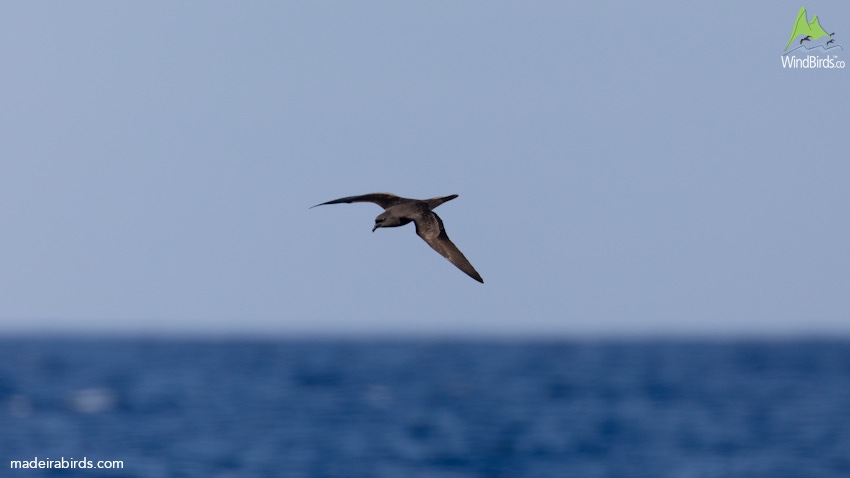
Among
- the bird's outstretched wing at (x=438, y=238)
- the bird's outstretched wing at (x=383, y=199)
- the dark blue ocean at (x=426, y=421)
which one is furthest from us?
the dark blue ocean at (x=426, y=421)

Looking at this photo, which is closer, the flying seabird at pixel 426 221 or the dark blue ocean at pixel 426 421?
the flying seabird at pixel 426 221

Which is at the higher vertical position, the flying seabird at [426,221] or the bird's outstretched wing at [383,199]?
the bird's outstretched wing at [383,199]

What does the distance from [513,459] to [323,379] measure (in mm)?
33978

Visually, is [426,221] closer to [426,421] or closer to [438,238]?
[438,238]

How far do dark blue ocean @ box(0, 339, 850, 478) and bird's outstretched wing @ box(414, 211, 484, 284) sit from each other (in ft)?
77.1

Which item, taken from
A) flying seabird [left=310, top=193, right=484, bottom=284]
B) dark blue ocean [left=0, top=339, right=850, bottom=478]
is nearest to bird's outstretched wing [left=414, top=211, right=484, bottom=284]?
flying seabird [left=310, top=193, right=484, bottom=284]

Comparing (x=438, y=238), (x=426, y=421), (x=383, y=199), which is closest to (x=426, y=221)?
(x=438, y=238)

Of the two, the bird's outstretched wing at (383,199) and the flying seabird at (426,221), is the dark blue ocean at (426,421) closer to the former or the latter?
the bird's outstretched wing at (383,199)

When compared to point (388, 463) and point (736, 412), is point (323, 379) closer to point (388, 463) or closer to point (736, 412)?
point (736, 412)

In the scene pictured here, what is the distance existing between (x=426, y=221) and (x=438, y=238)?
228 millimetres

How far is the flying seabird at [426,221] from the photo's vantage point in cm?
1386

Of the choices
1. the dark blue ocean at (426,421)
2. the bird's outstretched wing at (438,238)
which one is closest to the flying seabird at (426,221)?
the bird's outstretched wing at (438,238)

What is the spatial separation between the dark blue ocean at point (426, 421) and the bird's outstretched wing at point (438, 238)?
23.5 metres

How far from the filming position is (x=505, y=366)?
321ft
